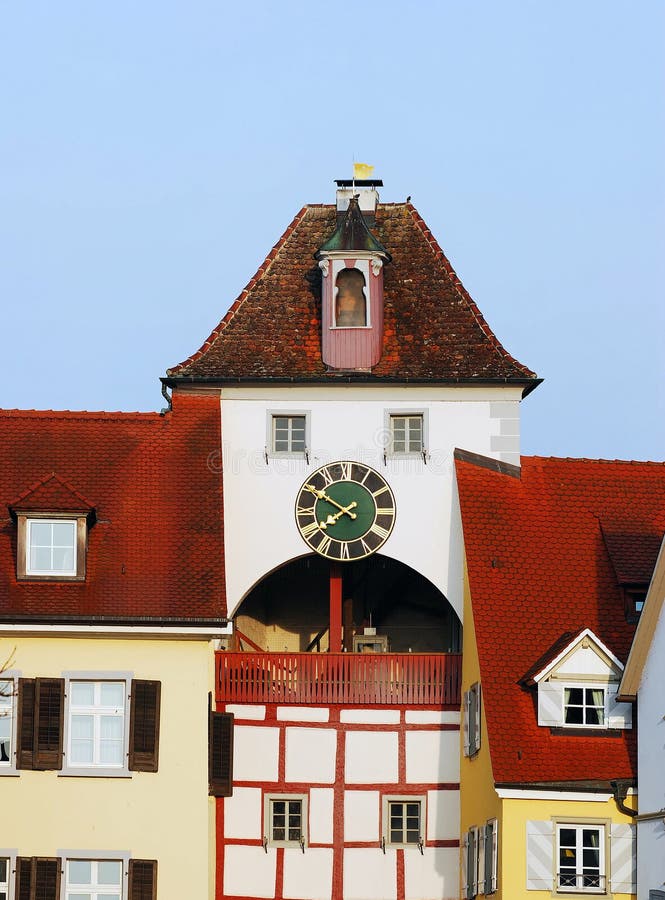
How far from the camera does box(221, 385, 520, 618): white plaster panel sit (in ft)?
160

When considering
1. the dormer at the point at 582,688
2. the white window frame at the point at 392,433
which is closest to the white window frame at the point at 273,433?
the white window frame at the point at 392,433

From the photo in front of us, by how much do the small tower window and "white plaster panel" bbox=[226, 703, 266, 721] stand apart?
300 inches

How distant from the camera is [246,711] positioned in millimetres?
47469

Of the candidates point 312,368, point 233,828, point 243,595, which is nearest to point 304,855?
point 233,828

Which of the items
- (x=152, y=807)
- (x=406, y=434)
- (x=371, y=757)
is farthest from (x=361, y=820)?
(x=406, y=434)

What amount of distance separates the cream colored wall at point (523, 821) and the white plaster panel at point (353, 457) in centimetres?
572

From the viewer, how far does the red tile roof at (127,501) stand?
46219 mm

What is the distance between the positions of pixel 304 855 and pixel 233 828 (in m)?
1.38

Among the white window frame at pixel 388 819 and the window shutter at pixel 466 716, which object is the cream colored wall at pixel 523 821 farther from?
the white window frame at pixel 388 819

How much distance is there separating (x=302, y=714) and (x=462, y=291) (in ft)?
30.0

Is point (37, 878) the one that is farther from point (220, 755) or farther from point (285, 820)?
point (285, 820)

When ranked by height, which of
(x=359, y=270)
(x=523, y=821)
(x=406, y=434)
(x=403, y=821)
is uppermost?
(x=359, y=270)

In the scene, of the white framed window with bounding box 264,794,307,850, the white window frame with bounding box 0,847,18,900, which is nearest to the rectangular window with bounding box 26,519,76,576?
the white window frame with bounding box 0,847,18,900

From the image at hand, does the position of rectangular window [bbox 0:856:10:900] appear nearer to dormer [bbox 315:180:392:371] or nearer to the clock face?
the clock face
